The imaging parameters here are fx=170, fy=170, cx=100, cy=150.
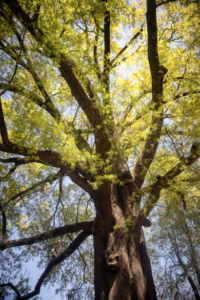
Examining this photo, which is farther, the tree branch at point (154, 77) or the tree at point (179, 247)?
the tree at point (179, 247)

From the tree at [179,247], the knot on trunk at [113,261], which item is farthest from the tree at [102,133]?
the tree at [179,247]

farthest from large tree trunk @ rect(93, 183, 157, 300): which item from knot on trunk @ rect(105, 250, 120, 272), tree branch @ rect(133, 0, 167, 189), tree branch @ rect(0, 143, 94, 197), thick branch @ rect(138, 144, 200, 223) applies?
tree branch @ rect(133, 0, 167, 189)

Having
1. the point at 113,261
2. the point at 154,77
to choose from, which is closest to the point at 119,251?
the point at 113,261

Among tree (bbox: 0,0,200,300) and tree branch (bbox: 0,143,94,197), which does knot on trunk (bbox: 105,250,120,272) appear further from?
tree branch (bbox: 0,143,94,197)

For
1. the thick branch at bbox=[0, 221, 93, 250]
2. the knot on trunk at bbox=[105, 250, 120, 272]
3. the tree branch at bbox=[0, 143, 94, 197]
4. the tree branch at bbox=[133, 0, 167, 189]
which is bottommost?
the knot on trunk at bbox=[105, 250, 120, 272]

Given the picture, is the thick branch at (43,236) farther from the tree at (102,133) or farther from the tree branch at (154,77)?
the tree branch at (154,77)

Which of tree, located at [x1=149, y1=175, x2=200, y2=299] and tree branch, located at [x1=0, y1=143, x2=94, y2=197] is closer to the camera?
tree branch, located at [x1=0, y1=143, x2=94, y2=197]

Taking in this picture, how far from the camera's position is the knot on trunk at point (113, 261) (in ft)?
6.91

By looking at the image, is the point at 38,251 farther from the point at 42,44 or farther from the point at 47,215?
the point at 42,44

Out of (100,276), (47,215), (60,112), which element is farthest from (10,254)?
(60,112)

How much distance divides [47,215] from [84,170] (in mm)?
1589

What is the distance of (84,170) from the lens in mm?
2777

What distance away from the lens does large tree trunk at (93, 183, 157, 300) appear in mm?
2025

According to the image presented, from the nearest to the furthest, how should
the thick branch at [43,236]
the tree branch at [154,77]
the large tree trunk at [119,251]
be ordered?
the large tree trunk at [119,251] → the tree branch at [154,77] → the thick branch at [43,236]
